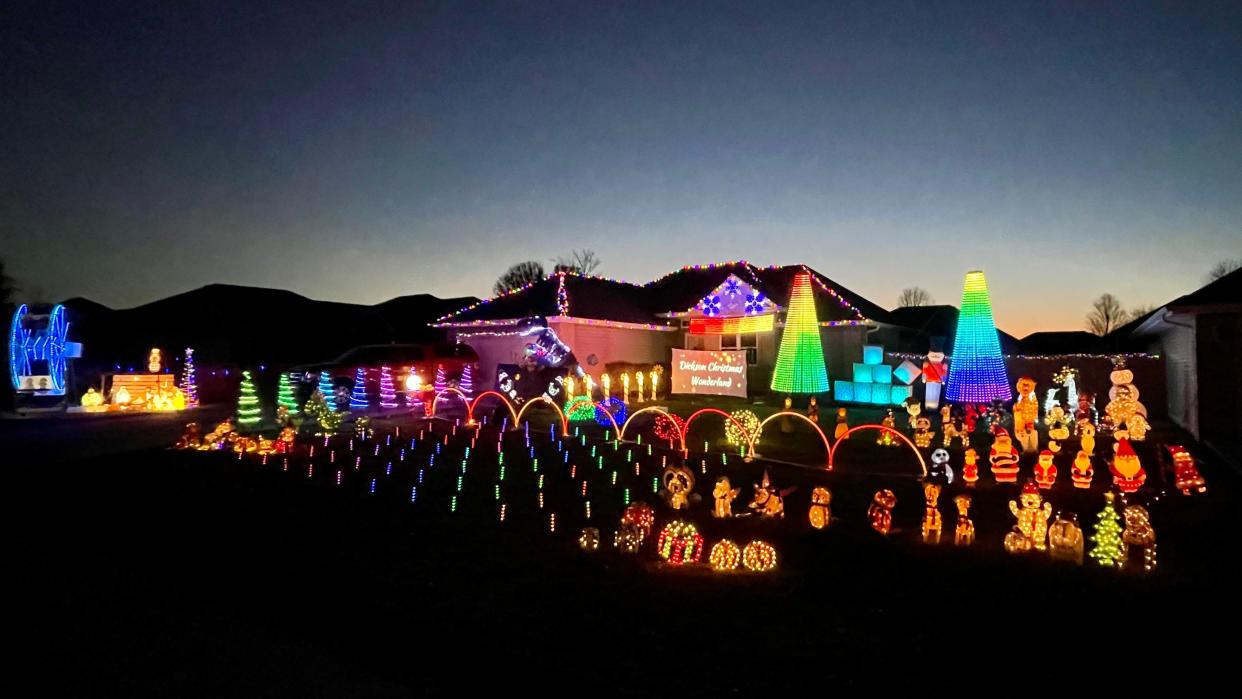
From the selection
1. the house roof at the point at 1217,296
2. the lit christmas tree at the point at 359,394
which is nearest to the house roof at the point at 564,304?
the lit christmas tree at the point at 359,394

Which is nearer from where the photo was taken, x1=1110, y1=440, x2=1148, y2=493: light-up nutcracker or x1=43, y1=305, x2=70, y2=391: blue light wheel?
x1=1110, y1=440, x2=1148, y2=493: light-up nutcracker

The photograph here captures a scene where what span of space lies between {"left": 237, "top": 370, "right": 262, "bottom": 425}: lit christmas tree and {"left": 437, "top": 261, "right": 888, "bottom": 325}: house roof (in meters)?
9.87

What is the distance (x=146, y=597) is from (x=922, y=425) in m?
11.3

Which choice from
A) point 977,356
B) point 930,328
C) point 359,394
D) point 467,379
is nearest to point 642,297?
point 467,379

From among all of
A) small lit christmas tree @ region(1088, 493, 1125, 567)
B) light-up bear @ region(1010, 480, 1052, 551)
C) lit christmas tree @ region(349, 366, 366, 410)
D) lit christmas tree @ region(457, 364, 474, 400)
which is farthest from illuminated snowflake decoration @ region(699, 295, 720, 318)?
small lit christmas tree @ region(1088, 493, 1125, 567)

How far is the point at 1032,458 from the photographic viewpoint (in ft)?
37.5

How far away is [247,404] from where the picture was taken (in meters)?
15.2

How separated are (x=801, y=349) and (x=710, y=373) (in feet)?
17.3

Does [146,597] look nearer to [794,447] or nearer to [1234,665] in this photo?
[1234,665]

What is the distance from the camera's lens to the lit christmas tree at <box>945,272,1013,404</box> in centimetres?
1455

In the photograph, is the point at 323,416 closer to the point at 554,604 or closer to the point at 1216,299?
the point at 554,604

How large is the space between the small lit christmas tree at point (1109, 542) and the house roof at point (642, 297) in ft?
55.6

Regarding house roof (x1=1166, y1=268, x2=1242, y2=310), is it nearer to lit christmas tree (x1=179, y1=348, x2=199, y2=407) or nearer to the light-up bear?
the light-up bear

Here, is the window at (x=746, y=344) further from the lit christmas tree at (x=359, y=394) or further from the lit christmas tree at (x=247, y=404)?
the lit christmas tree at (x=247, y=404)
